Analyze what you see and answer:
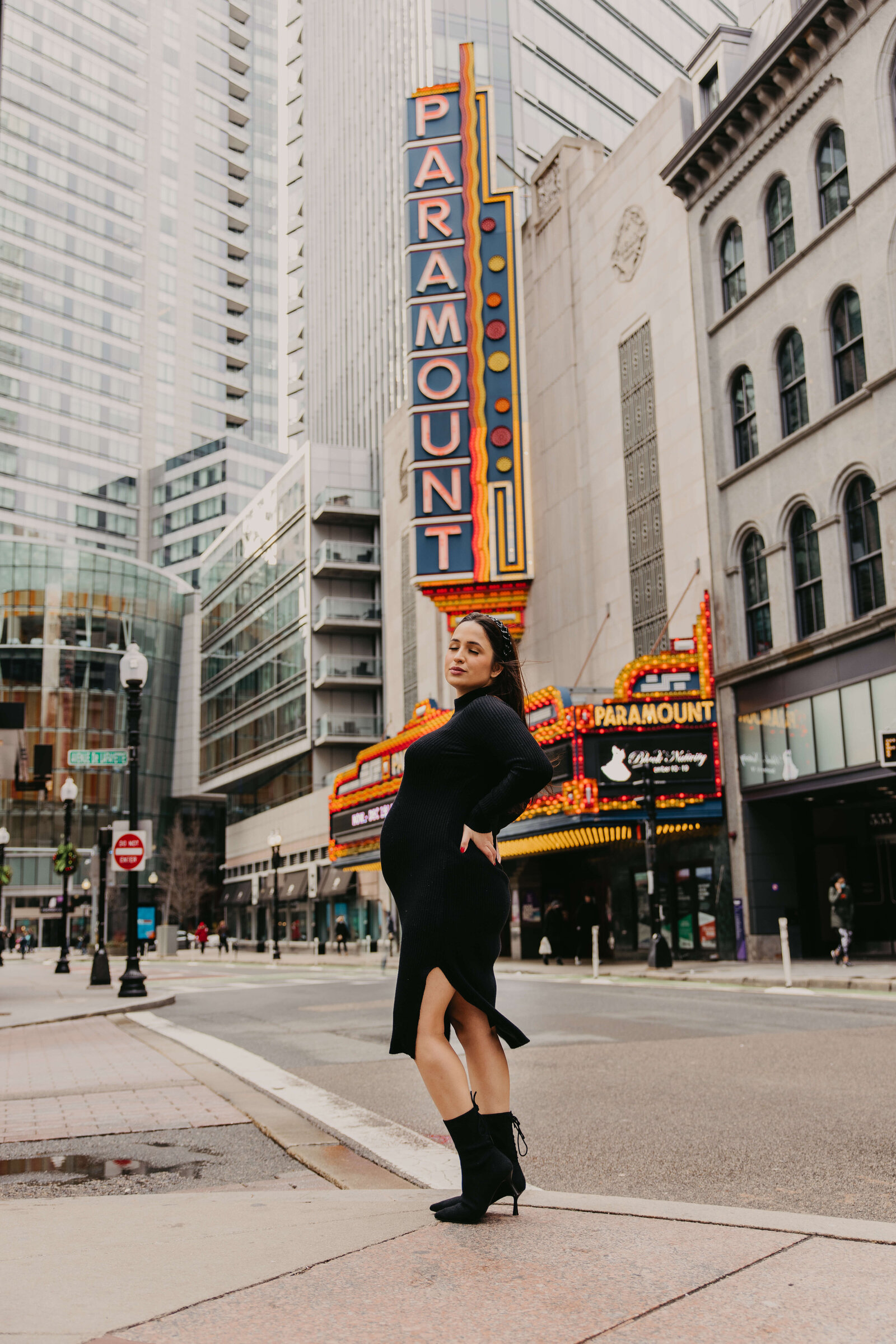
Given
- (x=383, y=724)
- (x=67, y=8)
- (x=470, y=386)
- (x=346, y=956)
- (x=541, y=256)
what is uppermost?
(x=67, y=8)

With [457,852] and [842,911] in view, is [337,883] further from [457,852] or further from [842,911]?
[457,852]

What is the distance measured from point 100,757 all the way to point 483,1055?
18573 mm

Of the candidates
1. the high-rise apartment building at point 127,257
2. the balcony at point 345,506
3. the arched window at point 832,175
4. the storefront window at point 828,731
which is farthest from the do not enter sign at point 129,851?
the high-rise apartment building at point 127,257

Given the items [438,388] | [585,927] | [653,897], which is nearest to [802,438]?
[653,897]

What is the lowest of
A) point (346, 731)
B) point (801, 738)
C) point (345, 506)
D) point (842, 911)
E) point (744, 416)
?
point (842, 911)

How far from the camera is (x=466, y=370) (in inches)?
1475

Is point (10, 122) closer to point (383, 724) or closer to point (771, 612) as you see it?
point (383, 724)

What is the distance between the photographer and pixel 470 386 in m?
37.2

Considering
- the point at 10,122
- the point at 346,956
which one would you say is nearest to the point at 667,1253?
the point at 346,956

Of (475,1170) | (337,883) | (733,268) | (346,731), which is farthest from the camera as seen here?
(346,731)

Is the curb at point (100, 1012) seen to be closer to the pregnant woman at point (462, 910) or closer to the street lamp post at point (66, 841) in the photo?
the street lamp post at point (66, 841)

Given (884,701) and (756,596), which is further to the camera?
(756,596)

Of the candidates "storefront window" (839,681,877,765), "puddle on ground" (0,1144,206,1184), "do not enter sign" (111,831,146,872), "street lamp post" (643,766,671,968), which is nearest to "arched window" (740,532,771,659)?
"storefront window" (839,681,877,765)

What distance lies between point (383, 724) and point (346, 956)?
20989mm
